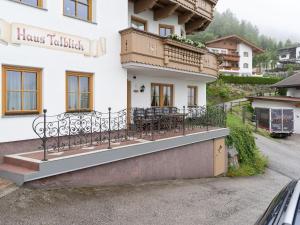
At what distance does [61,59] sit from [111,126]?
122 inches

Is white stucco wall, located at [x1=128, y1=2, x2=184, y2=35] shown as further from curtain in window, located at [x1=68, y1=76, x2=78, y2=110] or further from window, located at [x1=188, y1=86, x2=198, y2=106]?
curtain in window, located at [x1=68, y1=76, x2=78, y2=110]

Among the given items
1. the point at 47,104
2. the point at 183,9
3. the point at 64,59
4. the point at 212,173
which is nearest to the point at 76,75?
the point at 64,59

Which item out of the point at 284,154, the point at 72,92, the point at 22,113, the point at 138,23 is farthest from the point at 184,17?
the point at 284,154

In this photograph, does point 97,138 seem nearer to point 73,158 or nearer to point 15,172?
point 73,158

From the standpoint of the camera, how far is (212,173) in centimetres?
1301

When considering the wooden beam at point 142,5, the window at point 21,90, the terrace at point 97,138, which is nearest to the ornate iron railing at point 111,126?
the terrace at point 97,138

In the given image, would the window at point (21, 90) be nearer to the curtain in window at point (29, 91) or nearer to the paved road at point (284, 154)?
the curtain in window at point (29, 91)

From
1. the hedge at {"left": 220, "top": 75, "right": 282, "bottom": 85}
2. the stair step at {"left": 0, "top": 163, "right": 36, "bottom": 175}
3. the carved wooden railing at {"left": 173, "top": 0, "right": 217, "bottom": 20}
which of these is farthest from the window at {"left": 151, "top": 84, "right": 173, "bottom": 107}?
the hedge at {"left": 220, "top": 75, "right": 282, "bottom": 85}

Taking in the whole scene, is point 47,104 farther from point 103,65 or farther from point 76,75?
point 103,65

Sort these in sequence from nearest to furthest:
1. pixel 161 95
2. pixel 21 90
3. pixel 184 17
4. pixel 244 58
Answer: pixel 21 90, pixel 161 95, pixel 184 17, pixel 244 58

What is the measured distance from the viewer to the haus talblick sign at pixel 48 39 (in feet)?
26.3

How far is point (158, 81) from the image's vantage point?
14945mm

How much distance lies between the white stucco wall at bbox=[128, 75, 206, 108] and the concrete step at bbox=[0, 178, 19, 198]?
7.66 m

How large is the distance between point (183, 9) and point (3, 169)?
1194cm
